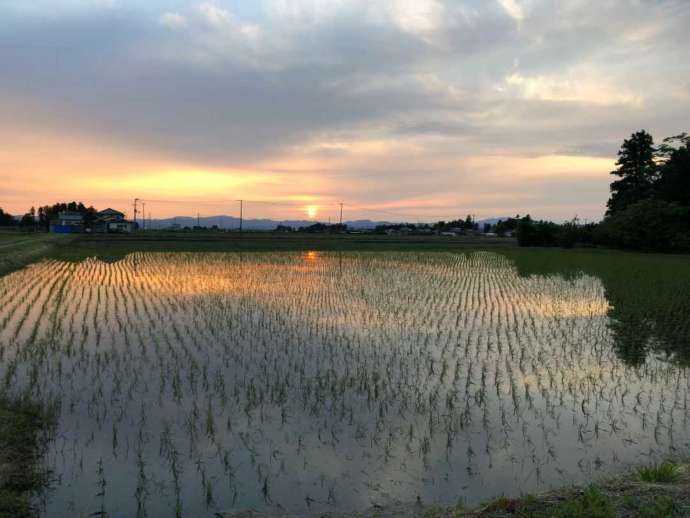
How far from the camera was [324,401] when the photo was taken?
20.3 ft

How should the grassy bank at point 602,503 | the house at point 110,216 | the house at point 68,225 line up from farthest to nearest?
the house at point 110,216
the house at point 68,225
the grassy bank at point 602,503

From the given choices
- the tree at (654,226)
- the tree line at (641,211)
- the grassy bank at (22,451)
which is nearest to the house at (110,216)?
the tree line at (641,211)

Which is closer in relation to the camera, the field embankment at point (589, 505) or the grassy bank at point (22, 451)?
the field embankment at point (589, 505)

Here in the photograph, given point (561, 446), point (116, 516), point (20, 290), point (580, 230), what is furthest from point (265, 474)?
point (580, 230)

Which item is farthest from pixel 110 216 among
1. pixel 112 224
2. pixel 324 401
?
pixel 324 401

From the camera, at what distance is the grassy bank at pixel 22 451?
3781mm

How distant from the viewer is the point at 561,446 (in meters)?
5.10

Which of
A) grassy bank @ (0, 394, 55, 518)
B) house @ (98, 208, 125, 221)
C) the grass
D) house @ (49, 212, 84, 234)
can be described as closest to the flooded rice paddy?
grassy bank @ (0, 394, 55, 518)

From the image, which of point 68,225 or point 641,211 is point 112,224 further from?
point 641,211

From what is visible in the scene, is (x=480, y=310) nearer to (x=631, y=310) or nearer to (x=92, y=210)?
(x=631, y=310)

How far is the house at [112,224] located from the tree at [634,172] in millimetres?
57020

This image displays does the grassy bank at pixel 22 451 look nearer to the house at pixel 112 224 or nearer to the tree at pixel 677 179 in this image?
the tree at pixel 677 179

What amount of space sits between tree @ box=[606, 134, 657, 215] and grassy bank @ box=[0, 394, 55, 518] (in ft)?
162

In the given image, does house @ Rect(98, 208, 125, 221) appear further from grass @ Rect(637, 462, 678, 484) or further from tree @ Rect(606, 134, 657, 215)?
grass @ Rect(637, 462, 678, 484)
